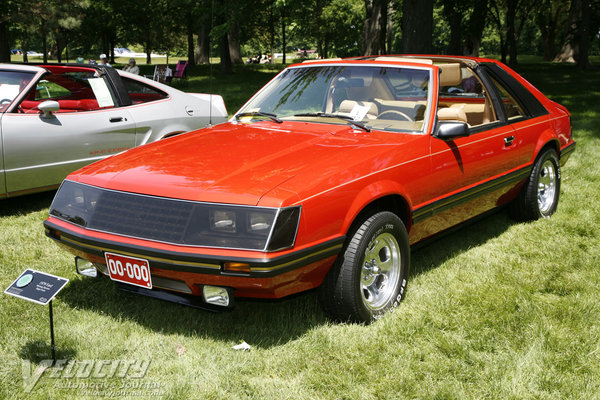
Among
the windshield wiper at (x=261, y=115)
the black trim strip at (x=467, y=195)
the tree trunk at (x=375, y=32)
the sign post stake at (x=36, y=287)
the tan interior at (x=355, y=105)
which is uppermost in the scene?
the tree trunk at (x=375, y=32)

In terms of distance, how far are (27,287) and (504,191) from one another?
3.67 m

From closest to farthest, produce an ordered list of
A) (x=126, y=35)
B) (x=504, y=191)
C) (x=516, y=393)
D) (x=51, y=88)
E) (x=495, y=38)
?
(x=516, y=393), (x=504, y=191), (x=51, y=88), (x=126, y=35), (x=495, y=38)

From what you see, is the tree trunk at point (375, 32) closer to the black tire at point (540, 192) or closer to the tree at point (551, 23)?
the black tire at point (540, 192)

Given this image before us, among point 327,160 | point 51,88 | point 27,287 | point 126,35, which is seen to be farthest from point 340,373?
point 126,35

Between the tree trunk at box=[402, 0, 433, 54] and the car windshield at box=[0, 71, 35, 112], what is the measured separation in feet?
27.7

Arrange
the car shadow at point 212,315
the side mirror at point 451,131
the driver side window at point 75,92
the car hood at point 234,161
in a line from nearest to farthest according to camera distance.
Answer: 1. the car hood at point 234,161
2. the car shadow at point 212,315
3. the side mirror at point 451,131
4. the driver side window at point 75,92

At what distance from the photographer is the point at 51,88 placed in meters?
6.62

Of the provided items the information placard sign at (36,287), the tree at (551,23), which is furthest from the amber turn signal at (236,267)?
the tree at (551,23)

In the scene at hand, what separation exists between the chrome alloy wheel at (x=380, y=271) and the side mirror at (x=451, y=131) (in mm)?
810

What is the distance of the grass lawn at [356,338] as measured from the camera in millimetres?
2998

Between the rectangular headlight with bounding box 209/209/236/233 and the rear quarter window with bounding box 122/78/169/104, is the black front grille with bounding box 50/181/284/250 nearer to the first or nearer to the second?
the rectangular headlight with bounding box 209/209/236/233

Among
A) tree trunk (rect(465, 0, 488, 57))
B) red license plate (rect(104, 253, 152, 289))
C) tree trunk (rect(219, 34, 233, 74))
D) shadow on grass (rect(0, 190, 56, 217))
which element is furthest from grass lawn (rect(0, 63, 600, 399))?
tree trunk (rect(219, 34, 233, 74))

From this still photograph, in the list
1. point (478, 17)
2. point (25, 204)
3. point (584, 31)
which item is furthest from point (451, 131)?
point (584, 31)

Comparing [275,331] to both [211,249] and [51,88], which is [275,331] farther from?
[51,88]
